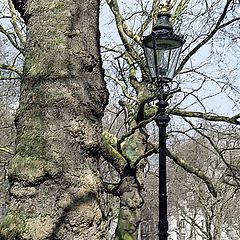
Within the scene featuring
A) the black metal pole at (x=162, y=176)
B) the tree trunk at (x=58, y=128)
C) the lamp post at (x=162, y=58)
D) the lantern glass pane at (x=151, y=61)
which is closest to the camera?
the tree trunk at (x=58, y=128)

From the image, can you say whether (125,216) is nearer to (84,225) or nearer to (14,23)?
(14,23)

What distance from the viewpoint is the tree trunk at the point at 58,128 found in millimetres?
2768

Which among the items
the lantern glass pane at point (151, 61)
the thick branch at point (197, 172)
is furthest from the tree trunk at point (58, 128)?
Answer: the thick branch at point (197, 172)

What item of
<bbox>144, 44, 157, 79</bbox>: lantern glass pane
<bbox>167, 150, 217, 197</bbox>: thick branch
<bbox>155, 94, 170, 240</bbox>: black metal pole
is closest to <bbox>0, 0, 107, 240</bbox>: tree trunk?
<bbox>155, 94, 170, 240</bbox>: black metal pole

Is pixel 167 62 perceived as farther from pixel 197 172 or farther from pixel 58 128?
pixel 197 172

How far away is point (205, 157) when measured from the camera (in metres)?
20.0

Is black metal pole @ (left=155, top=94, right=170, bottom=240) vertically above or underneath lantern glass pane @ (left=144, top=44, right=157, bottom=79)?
underneath

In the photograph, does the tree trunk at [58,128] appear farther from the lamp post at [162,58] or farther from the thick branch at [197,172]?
the thick branch at [197,172]

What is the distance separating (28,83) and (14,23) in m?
7.82

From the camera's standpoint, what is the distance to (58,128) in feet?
9.52

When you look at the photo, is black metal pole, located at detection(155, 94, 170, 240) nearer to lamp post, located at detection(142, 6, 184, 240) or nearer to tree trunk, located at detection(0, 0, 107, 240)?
lamp post, located at detection(142, 6, 184, 240)

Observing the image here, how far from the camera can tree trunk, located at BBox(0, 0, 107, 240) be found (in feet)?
9.08

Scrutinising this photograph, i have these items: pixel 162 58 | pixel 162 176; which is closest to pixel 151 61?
pixel 162 58

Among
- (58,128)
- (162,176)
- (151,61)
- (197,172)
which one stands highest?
(151,61)
